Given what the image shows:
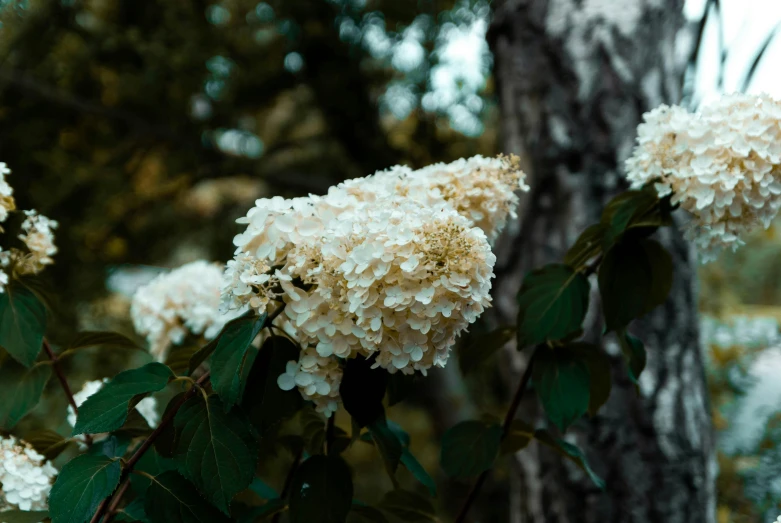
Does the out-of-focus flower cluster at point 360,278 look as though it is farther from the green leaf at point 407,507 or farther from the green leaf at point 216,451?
the green leaf at point 407,507

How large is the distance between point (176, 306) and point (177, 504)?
0.62 meters

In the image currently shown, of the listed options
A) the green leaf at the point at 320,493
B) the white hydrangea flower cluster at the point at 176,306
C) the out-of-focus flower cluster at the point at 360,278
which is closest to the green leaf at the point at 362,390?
the out-of-focus flower cluster at the point at 360,278

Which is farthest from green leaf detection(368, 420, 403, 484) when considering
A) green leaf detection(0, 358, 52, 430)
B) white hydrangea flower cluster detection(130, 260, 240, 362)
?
white hydrangea flower cluster detection(130, 260, 240, 362)

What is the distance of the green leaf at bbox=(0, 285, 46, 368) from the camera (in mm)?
802

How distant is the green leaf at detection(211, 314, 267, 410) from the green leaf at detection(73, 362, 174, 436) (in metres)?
0.07

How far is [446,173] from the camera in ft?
2.68

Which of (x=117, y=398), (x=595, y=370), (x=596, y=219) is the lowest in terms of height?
(x=117, y=398)

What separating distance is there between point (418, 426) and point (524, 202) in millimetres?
2551

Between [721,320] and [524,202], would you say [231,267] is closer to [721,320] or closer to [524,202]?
[524,202]

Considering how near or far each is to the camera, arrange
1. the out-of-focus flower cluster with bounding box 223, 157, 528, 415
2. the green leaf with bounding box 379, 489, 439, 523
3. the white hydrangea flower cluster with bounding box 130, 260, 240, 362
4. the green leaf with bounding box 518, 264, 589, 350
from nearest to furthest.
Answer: the out-of-focus flower cluster with bounding box 223, 157, 528, 415 < the green leaf with bounding box 518, 264, 589, 350 < the green leaf with bounding box 379, 489, 439, 523 < the white hydrangea flower cluster with bounding box 130, 260, 240, 362

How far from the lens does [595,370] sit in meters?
0.92

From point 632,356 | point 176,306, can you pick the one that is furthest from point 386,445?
point 176,306

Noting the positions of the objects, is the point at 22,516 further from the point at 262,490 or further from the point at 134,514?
the point at 262,490

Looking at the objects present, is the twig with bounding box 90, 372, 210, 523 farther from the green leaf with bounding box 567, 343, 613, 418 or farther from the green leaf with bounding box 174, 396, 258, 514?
the green leaf with bounding box 567, 343, 613, 418
